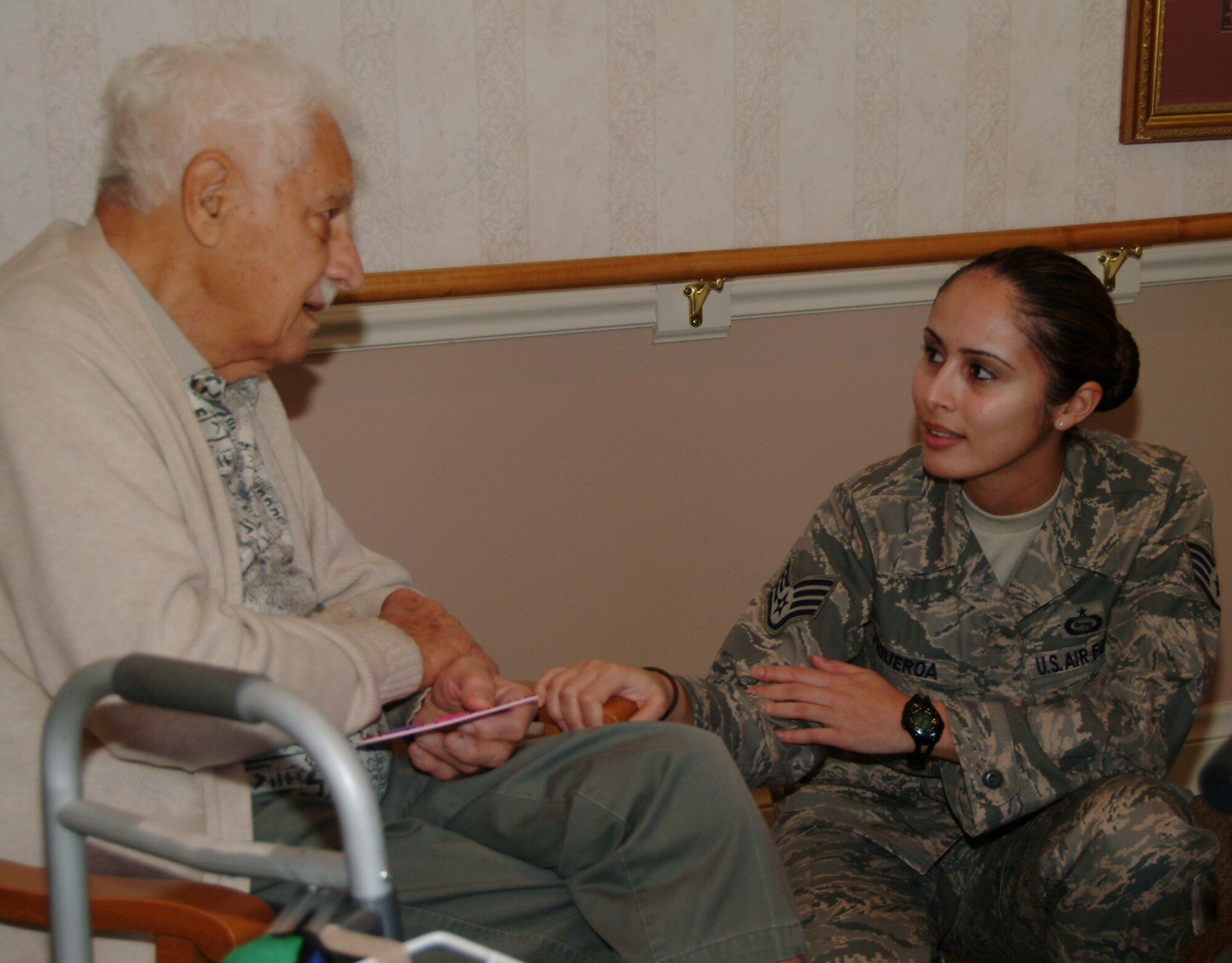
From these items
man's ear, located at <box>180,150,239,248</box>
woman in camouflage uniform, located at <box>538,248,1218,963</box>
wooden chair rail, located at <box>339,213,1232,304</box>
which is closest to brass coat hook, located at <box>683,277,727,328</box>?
wooden chair rail, located at <box>339,213,1232,304</box>

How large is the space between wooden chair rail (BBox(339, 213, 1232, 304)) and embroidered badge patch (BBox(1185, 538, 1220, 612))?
2.80ft

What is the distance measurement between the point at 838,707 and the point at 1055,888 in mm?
385

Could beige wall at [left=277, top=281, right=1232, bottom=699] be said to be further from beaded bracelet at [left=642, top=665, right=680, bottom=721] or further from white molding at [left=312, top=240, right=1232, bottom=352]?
beaded bracelet at [left=642, top=665, right=680, bottom=721]

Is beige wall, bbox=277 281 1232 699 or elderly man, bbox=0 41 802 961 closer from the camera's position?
elderly man, bbox=0 41 802 961

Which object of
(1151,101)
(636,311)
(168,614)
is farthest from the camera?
(1151,101)

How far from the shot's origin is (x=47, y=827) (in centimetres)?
96

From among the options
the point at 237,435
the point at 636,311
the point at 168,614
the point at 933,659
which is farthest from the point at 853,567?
the point at 168,614

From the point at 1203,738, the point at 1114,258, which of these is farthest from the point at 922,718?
the point at 1203,738

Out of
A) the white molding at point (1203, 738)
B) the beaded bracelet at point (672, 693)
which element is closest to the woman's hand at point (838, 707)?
the beaded bracelet at point (672, 693)

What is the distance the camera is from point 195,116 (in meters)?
1.39

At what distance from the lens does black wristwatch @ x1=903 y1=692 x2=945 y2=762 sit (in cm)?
176

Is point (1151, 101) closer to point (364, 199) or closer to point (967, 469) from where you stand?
point (967, 469)

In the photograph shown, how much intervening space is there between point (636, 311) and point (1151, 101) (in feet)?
3.83

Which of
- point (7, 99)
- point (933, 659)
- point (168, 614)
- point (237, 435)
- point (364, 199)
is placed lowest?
point (933, 659)
